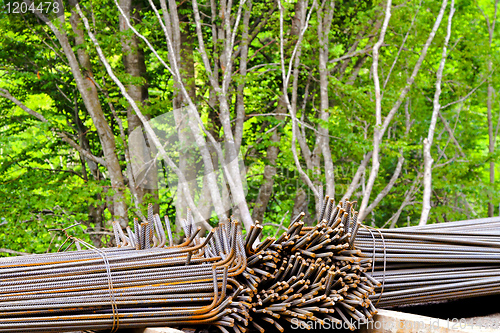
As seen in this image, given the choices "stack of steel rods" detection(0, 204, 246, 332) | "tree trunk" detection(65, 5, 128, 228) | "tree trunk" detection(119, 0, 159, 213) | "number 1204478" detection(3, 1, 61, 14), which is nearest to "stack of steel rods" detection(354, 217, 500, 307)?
"stack of steel rods" detection(0, 204, 246, 332)

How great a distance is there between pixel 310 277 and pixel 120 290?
0.83 meters

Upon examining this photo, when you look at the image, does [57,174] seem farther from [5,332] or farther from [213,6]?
[5,332]

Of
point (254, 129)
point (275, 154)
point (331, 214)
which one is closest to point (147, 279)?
point (331, 214)

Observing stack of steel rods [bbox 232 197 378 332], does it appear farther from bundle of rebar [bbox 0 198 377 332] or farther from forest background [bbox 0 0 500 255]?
forest background [bbox 0 0 500 255]

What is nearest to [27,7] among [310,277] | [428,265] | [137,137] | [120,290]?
[137,137]

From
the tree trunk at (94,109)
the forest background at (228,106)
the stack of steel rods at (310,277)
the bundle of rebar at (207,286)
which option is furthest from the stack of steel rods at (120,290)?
the tree trunk at (94,109)

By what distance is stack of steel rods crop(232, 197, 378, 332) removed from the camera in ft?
5.61

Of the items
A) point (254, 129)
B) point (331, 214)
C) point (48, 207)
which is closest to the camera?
point (331, 214)

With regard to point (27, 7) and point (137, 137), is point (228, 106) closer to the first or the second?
point (137, 137)

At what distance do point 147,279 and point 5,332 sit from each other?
0.55 m

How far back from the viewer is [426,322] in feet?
5.23

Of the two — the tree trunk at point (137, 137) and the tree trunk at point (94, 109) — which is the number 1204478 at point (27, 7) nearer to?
the tree trunk at point (94, 109)

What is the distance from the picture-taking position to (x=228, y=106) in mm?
8227

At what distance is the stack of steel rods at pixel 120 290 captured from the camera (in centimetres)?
157
